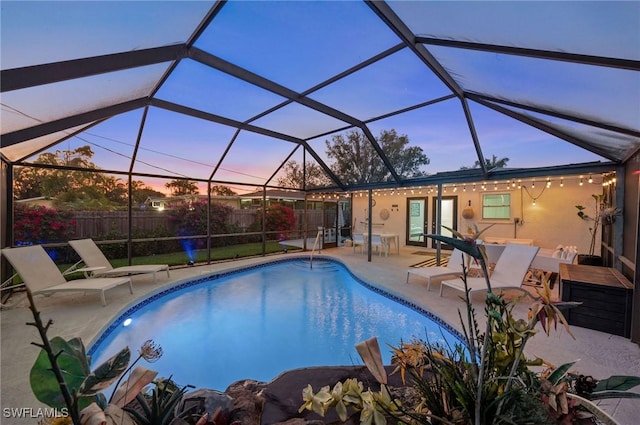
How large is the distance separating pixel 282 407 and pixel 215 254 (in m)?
10.6

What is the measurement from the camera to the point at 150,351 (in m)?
1.00

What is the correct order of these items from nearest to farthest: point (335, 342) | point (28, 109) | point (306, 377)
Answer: point (306, 377)
point (28, 109)
point (335, 342)

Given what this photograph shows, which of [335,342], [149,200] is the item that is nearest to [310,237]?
[149,200]

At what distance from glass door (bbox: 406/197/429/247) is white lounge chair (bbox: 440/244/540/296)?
667cm

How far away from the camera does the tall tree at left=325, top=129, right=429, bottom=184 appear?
8250 mm

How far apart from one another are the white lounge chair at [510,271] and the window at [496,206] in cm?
530

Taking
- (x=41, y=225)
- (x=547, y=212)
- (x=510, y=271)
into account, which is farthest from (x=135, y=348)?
(x=547, y=212)

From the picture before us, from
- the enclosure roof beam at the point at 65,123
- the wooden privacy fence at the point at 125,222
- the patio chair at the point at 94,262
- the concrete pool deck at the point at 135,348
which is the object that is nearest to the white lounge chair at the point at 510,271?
the concrete pool deck at the point at 135,348

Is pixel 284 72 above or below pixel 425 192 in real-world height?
above

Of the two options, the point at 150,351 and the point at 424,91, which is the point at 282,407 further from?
the point at 424,91

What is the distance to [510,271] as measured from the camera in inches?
213

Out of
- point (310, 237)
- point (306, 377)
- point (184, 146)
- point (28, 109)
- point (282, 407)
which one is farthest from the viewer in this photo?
point (310, 237)

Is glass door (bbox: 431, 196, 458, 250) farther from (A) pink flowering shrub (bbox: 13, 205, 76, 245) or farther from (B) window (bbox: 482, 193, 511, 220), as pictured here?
(A) pink flowering shrub (bbox: 13, 205, 76, 245)

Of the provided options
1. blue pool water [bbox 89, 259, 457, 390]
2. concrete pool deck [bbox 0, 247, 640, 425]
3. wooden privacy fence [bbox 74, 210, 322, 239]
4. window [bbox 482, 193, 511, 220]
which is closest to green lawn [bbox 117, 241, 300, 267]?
wooden privacy fence [bbox 74, 210, 322, 239]
